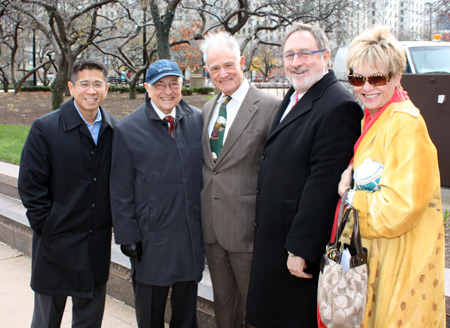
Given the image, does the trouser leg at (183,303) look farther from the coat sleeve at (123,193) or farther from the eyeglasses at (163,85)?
the eyeglasses at (163,85)

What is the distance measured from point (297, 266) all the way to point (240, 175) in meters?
0.71

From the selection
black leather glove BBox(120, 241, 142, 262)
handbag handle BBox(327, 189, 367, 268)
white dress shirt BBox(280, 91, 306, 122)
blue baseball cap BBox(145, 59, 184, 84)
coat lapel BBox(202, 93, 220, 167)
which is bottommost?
black leather glove BBox(120, 241, 142, 262)

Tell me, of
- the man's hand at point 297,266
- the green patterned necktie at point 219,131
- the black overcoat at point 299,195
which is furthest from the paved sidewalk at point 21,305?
the man's hand at point 297,266

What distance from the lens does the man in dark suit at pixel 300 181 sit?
2.35m

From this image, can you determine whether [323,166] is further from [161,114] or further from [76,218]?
[76,218]

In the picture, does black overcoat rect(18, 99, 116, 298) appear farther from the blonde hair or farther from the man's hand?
the blonde hair

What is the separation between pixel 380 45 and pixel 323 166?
0.65m

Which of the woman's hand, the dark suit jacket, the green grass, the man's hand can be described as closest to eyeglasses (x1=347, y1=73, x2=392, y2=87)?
the woman's hand

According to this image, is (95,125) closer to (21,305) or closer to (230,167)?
(230,167)

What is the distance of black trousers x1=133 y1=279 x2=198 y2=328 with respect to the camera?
3100 mm

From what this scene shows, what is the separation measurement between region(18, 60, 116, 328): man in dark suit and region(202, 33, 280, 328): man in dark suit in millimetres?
744

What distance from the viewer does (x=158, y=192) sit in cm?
298

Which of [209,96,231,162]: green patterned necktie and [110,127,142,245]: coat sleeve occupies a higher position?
[209,96,231,162]: green patterned necktie

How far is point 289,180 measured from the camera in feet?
8.28
